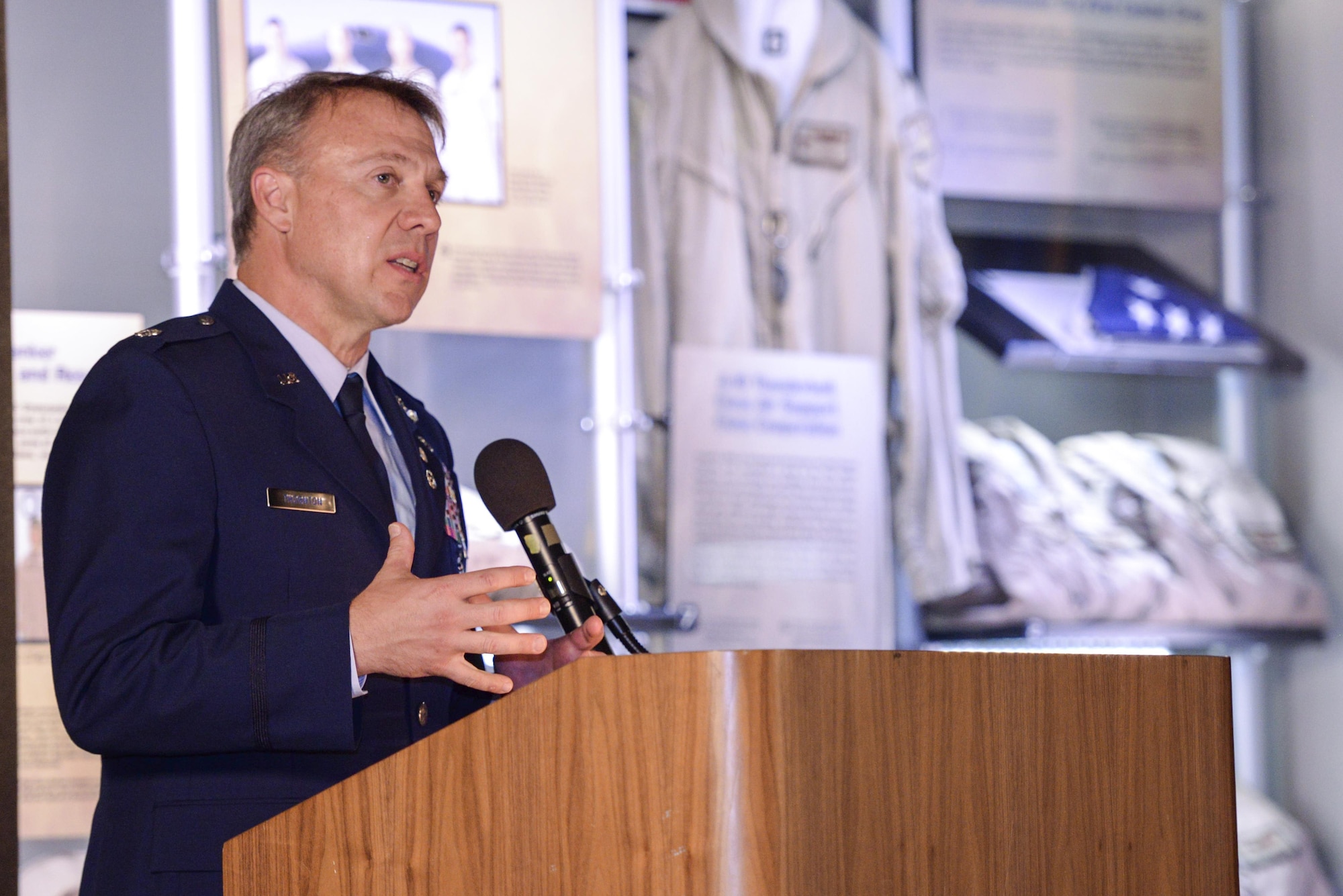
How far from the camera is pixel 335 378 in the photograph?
157cm

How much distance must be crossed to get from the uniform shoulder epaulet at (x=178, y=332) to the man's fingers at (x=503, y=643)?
51 centimetres

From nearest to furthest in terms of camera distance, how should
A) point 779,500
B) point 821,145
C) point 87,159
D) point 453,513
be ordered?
1. point 453,513
2. point 87,159
3. point 779,500
4. point 821,145

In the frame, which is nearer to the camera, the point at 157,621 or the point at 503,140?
the point at 157,621

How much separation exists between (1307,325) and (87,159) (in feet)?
10.4

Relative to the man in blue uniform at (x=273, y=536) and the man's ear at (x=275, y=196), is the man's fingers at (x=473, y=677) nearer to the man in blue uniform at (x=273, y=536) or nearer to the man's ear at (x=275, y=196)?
the man in blue uniform at (x=273, y=536)

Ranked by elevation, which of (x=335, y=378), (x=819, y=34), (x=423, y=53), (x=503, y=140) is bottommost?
(x=335, y=378)

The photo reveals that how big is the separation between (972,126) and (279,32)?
1814 millimetres

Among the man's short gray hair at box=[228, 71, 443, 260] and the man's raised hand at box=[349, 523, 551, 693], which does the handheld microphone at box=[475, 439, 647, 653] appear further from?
the man's short gray hair at box=[228, 71, 443, 260]

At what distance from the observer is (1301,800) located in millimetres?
3916

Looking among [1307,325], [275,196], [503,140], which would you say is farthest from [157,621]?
[1307,325]

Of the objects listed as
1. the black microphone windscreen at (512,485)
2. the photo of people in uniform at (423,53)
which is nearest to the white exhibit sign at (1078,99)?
the photo of people in uniform at (423,53)

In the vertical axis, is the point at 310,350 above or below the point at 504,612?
above

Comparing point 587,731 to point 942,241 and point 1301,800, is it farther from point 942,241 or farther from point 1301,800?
point 1301,800

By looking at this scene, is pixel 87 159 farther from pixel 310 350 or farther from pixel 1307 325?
pixel 1307 325
